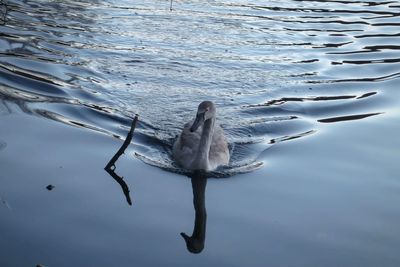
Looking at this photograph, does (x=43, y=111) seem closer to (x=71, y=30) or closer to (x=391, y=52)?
(x=71, y=30)

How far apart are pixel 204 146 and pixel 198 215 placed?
2.00 m

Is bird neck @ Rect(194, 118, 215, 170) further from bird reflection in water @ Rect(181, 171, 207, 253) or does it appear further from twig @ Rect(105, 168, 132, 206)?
twig @ Rect(105, 168, 132, 206)

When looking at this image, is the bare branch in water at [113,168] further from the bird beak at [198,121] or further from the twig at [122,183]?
the bird beak at [198,121]

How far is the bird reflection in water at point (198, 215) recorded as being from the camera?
8.45 metres

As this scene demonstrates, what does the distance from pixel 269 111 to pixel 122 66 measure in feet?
10.8

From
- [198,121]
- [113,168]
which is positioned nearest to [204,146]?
[198,121]

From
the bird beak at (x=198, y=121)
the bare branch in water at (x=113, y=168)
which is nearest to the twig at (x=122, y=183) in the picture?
the bare branch in water at (x=113, y=168)

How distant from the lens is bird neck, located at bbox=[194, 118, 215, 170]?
10984mm

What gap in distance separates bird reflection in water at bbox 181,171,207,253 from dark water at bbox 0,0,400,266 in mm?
39

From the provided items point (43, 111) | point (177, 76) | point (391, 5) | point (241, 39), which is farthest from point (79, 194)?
point (391, 5)

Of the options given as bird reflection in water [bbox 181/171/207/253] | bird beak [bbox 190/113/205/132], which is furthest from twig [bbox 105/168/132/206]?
bird beak [bbox 190/113/205/132]

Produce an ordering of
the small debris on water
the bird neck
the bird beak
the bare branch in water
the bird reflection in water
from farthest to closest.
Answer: the bird neck
the bird beak
the bare branch in water
the small debris on water
the bird reflection in water

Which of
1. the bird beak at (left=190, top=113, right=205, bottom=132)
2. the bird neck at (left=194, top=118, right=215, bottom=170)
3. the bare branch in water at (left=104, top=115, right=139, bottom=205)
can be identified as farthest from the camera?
the bird neck at (left=194, top=118, right=215, bottom=170)

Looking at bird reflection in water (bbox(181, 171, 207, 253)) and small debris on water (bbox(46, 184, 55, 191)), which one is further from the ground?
small debris on water (bbox(46, 184, 55, 191))
